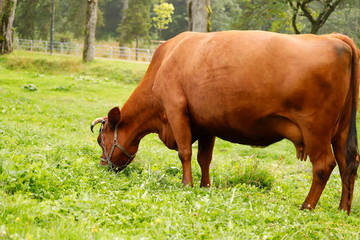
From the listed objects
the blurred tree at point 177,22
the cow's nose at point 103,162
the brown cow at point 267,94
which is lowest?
the cow's nose at point 103,162

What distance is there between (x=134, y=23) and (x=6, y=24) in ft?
64.2

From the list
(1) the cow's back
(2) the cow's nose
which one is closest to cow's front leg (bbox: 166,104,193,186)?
(1) the cow's back

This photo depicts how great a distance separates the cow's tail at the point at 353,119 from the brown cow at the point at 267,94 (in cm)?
1

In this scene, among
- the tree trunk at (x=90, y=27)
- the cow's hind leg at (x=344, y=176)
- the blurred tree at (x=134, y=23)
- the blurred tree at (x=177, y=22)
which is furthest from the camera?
the blurred tree at (x=177, y=22)

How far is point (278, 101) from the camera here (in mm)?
4637

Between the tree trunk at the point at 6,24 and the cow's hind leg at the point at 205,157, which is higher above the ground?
the tree trunk at the point at 6,24

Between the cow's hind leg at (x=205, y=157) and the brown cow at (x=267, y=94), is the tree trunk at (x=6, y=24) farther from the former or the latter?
the cow's hind leg at (x=205, y=157)

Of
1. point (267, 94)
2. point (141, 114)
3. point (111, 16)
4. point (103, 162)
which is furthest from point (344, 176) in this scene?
point (111, 16)

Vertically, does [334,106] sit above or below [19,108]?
above

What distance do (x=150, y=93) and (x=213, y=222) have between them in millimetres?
2981

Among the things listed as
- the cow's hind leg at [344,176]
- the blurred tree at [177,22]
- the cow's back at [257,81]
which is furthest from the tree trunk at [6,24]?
the blurred tree at [177,22]

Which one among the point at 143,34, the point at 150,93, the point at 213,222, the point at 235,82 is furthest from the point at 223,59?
the point at 143,34

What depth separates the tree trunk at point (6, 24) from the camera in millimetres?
21750

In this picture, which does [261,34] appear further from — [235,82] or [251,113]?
[251,113]
